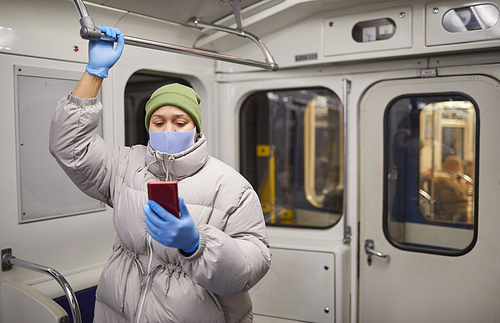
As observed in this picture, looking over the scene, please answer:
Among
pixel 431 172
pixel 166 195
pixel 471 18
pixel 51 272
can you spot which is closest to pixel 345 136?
pixel 431 172

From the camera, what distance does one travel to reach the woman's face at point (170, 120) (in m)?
1.69

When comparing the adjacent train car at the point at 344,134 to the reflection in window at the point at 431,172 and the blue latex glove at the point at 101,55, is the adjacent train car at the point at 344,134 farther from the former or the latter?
the blue latex glove at the point at 101,55

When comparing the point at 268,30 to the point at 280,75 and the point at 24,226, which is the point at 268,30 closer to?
the point at 280,75

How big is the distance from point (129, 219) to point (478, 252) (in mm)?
2202

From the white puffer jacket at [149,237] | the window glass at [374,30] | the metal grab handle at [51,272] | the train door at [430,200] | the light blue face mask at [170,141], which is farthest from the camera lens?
the window glass at [374,30]

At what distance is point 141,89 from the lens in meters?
3.65

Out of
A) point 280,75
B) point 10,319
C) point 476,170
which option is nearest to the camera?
point 10,319

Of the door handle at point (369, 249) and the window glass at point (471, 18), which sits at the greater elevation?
the window glass at point (471, 18)

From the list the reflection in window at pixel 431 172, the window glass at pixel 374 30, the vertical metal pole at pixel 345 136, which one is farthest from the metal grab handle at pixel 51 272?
the window glass at pixel 374 30

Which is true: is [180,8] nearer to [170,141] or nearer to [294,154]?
[170,141]

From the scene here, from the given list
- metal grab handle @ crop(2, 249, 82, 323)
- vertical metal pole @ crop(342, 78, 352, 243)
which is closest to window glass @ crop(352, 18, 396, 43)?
vertical metal pole @ crop(342, 78, 352, 243)

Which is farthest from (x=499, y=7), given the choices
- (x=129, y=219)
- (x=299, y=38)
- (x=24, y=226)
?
(x=24, y=226)

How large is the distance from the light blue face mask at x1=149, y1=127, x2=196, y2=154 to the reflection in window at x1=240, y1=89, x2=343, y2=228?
172cm

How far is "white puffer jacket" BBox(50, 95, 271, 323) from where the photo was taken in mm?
1557
